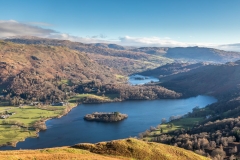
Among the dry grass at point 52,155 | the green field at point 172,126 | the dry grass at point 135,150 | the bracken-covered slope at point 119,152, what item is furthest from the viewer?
the green field at point 172,126

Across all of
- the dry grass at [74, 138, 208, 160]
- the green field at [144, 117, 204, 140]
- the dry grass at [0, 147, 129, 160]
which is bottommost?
the green field at [144, 117, 204, 140]

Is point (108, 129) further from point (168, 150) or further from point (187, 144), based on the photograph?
point (168, 150)

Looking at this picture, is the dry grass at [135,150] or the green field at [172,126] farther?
the green field at [172,126]

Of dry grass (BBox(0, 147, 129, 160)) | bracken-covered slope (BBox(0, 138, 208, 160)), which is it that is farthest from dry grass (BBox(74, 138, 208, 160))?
dry grass (BBox(0, 147, 129, 160))

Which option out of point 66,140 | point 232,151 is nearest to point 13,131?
point 66,140

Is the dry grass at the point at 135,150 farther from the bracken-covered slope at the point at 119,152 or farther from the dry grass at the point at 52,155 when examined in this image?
the dry grass at the point at 52,155

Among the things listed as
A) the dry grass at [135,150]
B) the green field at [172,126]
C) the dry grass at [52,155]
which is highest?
the dry grass at [52,155]

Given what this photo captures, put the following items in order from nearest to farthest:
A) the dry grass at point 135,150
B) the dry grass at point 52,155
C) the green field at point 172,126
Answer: the dry grass at point 52,155 < the dry grass at point 135,150 < the green field at point 172,126

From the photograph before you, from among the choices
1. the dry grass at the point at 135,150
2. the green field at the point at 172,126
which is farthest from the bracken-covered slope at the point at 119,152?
the green field at the point at 172,126

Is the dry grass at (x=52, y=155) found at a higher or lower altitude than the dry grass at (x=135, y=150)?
higher

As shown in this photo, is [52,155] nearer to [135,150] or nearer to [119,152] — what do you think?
[119,152]

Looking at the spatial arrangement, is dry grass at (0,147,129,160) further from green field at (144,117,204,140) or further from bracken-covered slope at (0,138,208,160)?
green field at (144,117,204,140)

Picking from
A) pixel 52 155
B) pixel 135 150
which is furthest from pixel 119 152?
pixel 52 155
